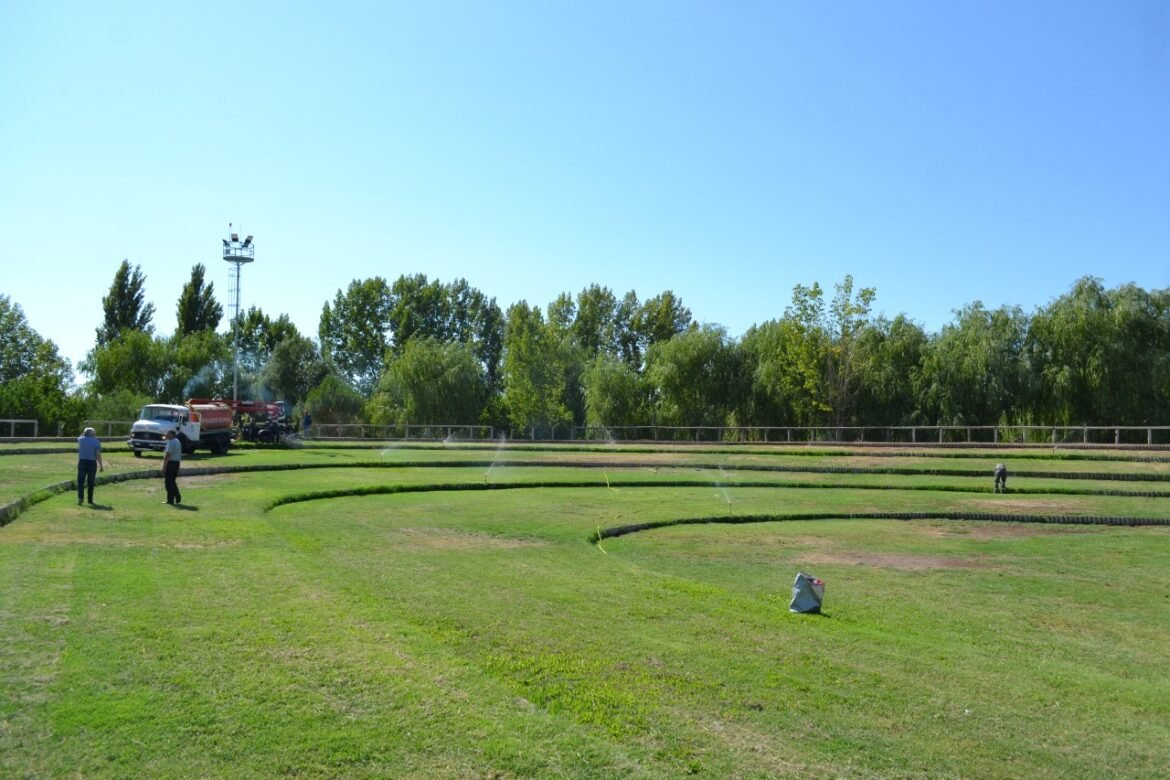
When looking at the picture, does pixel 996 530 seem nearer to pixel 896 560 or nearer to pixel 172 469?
pixel 896 560

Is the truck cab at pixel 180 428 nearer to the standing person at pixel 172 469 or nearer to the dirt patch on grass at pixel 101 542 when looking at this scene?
the standing person at pixel 172 469

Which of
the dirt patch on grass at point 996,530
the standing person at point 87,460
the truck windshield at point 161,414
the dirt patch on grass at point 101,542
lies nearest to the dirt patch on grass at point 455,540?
the dirt patch on grass at point 101,542

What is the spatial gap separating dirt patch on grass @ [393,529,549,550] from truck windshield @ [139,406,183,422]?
23.4 m

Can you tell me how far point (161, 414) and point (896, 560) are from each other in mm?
31416

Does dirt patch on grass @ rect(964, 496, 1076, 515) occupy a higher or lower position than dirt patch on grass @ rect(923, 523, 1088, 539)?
higher

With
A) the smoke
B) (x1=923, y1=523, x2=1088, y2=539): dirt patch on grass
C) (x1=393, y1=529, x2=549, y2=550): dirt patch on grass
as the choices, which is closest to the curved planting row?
(x1=923, y1=523, x2=1088, y2=539): dirt patch on grass

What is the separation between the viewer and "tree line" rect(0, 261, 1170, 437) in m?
60.8

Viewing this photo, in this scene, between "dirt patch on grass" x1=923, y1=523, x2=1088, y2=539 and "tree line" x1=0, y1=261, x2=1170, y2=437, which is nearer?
"dirt patch on grass" x1=923, y1=523, x2=1088, y2=539

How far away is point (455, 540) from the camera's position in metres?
18.3

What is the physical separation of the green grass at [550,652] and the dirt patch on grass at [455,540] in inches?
3.8

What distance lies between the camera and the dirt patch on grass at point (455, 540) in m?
17.4

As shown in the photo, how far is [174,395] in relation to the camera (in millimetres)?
78250

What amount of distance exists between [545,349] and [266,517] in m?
70.8

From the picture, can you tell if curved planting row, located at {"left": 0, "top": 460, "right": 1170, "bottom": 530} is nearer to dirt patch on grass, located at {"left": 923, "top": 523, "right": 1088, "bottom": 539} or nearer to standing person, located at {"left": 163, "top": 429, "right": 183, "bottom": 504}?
dirt patch on grass, located at {"left": 923, "top": 523, "right": 1088, "bottom": 539}
